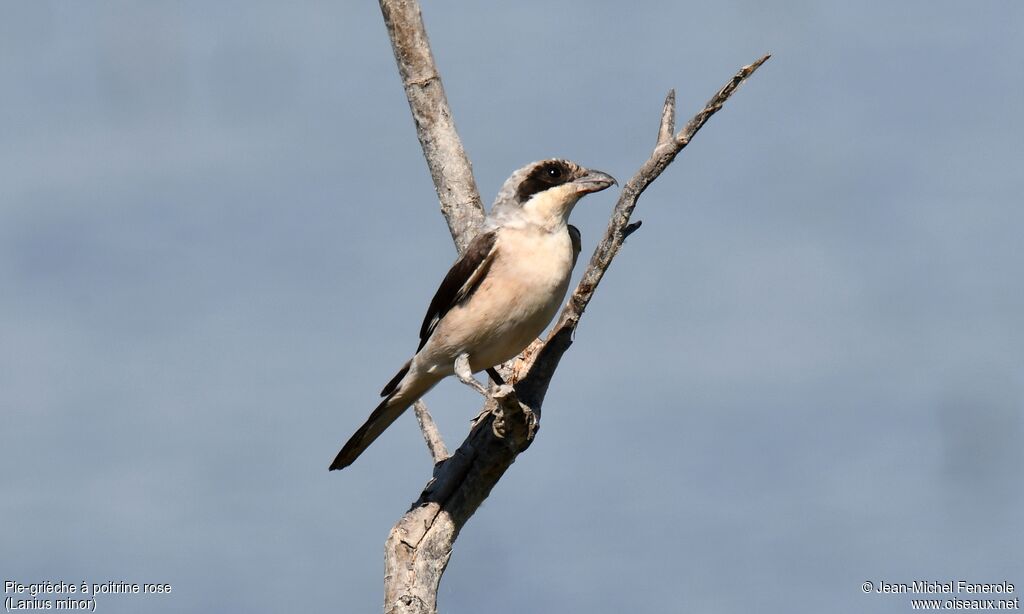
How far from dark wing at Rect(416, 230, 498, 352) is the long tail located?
0.56 metres

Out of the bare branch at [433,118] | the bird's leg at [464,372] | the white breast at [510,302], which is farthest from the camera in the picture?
the bare branch at [433,118]

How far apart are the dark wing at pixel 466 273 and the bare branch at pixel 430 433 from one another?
3.82 ft

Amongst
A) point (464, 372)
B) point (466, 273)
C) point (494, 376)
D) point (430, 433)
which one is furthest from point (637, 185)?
point (430, 433)

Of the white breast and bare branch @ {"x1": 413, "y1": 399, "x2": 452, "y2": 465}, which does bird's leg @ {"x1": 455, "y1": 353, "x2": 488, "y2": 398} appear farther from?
bare branch @ {"x1": 413, "y1": 399, "x2": 452, "y2": 465}

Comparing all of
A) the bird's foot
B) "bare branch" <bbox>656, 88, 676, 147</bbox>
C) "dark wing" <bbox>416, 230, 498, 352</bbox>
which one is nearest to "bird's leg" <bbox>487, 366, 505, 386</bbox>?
"dark wing" <bbox>416, 230, 498, 352</bbox>

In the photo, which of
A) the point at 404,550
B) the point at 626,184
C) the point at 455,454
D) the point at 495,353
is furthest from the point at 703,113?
the point at 404,550

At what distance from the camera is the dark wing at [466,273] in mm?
9836

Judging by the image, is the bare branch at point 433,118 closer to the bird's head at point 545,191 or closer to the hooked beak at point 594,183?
the bird's head at point 545,191

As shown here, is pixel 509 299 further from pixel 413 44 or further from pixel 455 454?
pixel 413 44

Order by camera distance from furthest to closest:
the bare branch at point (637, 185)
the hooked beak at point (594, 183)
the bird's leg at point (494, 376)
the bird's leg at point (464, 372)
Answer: the bird's leg at point (494, 376), the hooked beak at point (594, 183), the bird's leg at point (464, 372), the bare branch at point (637, 185)

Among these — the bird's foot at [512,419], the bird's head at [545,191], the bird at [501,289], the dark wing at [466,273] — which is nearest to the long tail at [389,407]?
the bird at [501,289]

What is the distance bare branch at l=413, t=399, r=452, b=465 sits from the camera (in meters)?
10.8

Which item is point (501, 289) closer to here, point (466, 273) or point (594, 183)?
point (466, 273)

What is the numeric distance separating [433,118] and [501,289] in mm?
3003
